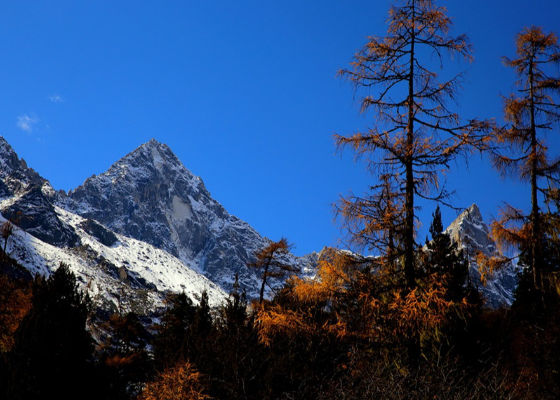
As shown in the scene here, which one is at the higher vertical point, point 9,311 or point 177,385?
point 9,311

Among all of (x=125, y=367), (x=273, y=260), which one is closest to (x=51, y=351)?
(x=273, y=260)

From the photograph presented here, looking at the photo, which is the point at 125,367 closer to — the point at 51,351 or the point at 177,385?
the point at 177,385

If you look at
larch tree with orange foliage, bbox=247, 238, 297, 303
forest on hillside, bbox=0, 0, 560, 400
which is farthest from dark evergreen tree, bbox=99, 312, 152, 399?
larch tree with orange foliage, bbox=247, 238, 297, 303

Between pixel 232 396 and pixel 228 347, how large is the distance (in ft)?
9.28

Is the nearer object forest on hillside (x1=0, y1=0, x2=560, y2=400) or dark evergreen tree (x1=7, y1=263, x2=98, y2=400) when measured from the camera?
forest on hillside (x1=0, y1=0, x2=560, y2=400)

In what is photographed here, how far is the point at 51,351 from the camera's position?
14867mm

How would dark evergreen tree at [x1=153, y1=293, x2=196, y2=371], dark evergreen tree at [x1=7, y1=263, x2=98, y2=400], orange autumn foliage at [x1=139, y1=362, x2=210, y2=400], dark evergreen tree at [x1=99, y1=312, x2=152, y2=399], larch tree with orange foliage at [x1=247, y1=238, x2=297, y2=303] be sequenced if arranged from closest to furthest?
dark evergreen tree at [x1=7, y1=263, x2=98, y2=400], orange autumn foliage at [x1=139, y1=362, x2=210, y2=400], dark evergreen tree at [x1=99, y1=312, x2=152, y2=399], dark evergreen tree at [x1=153, y1=293, x2=196, y2=371], larch tree with orange foliage at [x1=247, y1=238, x2=297, y2=303]

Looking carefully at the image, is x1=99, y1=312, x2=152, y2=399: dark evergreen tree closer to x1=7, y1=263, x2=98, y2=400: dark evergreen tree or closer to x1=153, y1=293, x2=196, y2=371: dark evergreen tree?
x1=153, y1=293, x2=196, y2=371: dark evergreen tree

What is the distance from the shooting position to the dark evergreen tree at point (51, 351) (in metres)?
14.0

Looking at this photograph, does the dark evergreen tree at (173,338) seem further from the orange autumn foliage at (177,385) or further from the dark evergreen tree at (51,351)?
the dark evergreen tree at (51,351)

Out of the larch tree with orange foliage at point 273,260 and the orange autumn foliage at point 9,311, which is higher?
the larch tree with orange foliage at point 273,260

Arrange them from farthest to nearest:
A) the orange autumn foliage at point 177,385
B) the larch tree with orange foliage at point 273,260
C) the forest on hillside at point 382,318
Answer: the larch tree with orange foliage at point 273,260 < the orange autumn foliage at point 177,385 < the forest on hillside at point 382,318

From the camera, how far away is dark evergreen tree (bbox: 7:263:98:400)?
13977 mm

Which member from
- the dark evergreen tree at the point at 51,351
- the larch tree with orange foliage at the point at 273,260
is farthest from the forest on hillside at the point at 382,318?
the larch tree with orange foliage at the point at 273,260
